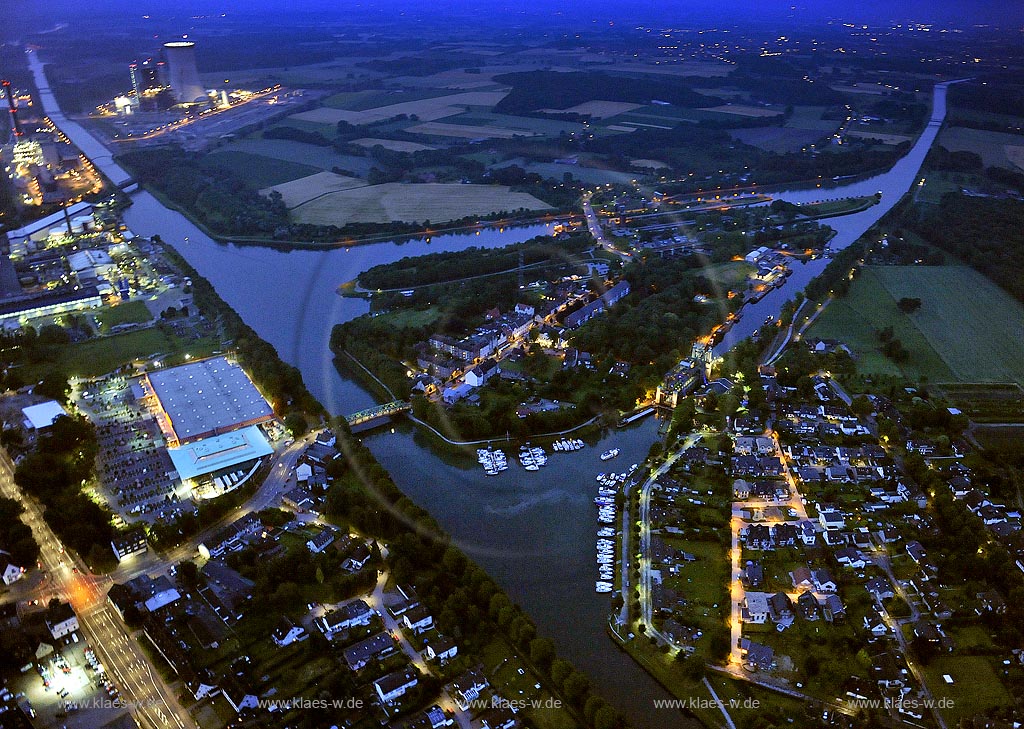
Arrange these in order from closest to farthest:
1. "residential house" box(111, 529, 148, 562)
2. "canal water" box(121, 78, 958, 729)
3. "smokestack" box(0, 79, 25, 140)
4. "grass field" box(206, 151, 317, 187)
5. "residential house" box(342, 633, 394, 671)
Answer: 1. "residential house" box(342, 633, 394, 671)
2. "canal water" box(121, 78, 958, 729)
3. "residential house" box(111, 529, 148, 562)
4. "grass field" box(206, 151, 317, 187)
5. "smokestack" box(0, 79, 25, 140)

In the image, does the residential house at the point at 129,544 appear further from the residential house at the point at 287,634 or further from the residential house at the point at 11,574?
the residential house at the point at 287,634

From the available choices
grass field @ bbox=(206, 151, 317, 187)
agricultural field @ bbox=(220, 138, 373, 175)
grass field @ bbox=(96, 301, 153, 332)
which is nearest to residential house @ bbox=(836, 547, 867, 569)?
grass field @ bbox=(96, 301, 153, 332)

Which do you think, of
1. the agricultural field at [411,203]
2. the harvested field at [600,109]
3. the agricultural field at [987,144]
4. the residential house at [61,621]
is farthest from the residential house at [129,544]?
the harvested field at [600,109]

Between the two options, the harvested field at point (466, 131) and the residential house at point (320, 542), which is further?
the harvested field at point (466, 131)

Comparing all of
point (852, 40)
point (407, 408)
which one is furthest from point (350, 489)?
point (852, 40)

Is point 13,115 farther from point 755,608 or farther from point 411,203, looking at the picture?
point 755,608

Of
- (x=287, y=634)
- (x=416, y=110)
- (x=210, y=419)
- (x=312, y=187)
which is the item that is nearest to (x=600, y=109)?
(x=416, y=110)

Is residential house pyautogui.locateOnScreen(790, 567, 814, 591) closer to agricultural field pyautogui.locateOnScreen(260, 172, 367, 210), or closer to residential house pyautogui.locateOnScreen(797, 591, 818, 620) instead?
residential house pyautogui.locateOnScreen(797, 591, 818, 620)

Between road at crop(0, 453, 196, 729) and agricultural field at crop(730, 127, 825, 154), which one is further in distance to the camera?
agricultural field at crop(730, 127, 825, 154)
